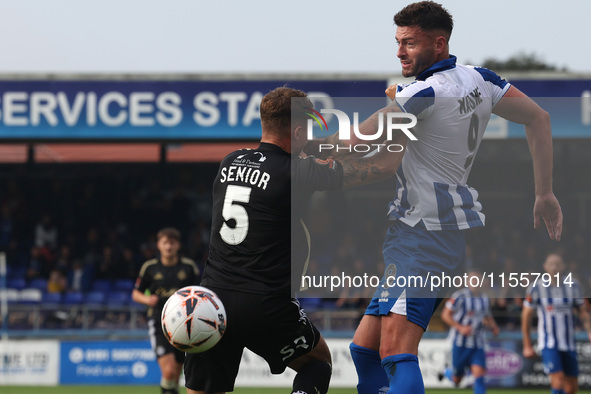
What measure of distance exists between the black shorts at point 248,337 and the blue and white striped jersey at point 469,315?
8.35m

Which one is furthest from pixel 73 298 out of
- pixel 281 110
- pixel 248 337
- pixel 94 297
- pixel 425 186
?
pixel 425 186

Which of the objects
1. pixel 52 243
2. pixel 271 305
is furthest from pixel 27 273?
pixel 271 305

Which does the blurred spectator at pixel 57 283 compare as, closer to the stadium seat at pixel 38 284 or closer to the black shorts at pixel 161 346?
the stadium seat at pixel 38 284

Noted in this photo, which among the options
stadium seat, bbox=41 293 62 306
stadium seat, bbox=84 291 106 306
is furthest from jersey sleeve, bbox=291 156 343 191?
stadium seat, bbox=41 293 62 306

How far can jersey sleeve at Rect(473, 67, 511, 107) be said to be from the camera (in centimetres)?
532

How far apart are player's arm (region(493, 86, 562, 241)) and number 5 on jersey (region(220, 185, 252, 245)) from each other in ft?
5.16

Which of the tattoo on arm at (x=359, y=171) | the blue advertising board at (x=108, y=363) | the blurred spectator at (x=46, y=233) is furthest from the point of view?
the blurred spectator at (x=46, y=233)

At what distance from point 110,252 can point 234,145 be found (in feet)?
12.2

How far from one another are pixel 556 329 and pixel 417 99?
24.5 feet

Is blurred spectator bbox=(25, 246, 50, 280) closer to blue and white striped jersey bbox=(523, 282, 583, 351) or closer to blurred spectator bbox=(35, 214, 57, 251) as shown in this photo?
blurred spectator bbox=(35, 214, 57, 251)

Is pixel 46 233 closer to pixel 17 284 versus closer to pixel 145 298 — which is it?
pixel 17 284

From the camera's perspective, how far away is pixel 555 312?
11.8 metres

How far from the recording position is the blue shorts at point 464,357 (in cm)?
1352

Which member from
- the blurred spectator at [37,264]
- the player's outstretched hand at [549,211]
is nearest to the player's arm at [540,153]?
the player's outstretched hand at [549,211]
